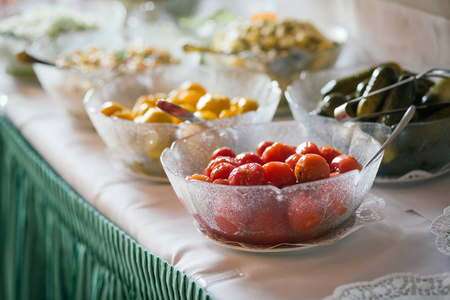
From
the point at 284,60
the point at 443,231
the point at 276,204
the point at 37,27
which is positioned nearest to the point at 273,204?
the point at 276,204

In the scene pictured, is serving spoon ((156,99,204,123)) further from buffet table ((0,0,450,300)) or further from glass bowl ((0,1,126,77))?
glass bowl ((0,1,126,77))

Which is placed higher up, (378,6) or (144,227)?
(378,6)

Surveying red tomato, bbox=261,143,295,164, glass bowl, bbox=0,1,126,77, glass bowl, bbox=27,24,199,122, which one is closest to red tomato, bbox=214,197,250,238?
red tomato, bbox=261,143,295,164

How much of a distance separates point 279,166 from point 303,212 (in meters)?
0.07

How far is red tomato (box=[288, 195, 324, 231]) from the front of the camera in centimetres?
64

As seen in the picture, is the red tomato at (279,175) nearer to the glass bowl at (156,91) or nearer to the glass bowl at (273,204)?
the glass bowl at (273,204)

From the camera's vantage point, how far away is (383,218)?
72cm

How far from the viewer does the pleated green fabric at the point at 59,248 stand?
77 centimetres

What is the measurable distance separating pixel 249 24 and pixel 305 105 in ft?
1.28

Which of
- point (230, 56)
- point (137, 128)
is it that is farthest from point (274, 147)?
point (230, 56)

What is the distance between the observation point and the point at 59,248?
1.18 metres

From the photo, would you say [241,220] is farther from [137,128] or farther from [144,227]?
[137,128]

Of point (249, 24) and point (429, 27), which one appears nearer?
point (429, 27)

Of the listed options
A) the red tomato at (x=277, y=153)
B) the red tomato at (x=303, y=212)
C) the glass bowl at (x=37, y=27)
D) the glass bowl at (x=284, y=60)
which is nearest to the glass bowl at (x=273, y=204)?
the red tomato at (x=303, y=212)
